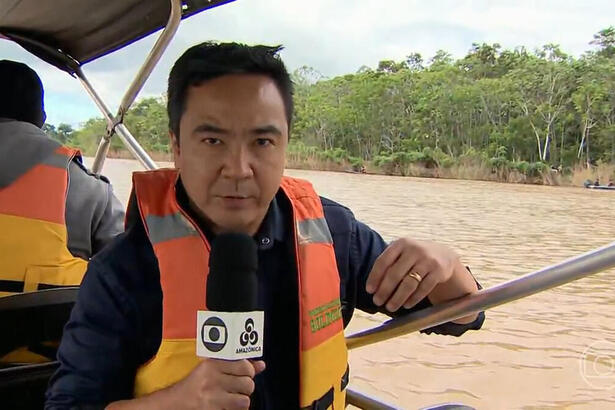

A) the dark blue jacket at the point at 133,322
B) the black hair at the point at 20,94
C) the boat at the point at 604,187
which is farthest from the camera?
the boat at the point at 604,187

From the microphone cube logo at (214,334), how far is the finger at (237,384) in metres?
0.04

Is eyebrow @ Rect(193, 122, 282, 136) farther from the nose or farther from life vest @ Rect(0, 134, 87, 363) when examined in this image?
life vest @ Rect(0, 134, 87, 363)

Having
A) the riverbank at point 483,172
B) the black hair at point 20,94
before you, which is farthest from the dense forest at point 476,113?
the black hair at point 20,94

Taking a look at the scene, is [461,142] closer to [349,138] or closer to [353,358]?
[349,138]

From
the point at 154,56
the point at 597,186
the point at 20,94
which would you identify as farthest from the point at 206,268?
the point at 597,186

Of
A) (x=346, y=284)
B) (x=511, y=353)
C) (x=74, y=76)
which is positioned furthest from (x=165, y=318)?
(x=511, y=353)

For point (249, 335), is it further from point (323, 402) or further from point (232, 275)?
point (323, 402)

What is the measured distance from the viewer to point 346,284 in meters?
1.12

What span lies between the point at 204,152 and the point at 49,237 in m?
0.79

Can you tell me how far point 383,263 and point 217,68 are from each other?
37cm

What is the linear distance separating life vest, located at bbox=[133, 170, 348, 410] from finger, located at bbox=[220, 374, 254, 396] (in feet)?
0.74

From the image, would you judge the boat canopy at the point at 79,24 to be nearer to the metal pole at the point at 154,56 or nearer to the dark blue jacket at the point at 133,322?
the metal pole at the point at 154,56

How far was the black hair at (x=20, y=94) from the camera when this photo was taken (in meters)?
1.71

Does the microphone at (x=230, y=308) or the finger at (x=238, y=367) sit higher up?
the microphone at (x=230, y=308)
